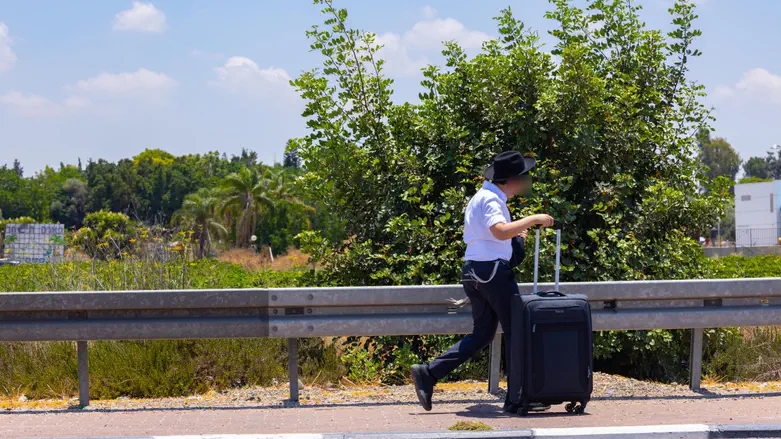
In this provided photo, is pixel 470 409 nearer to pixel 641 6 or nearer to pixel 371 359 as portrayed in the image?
pixel 371 359

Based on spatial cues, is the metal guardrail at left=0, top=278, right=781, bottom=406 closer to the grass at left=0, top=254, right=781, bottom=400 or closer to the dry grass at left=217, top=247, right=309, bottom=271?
the grass at left=0, top=254, right=781, bottom=400

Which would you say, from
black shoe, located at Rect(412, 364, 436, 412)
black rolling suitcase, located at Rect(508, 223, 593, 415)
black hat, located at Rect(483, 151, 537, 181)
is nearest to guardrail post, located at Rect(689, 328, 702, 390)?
black rolling suitcase, located at Rect(508, 223, 593, 415)

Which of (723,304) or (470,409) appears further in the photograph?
(723,304)

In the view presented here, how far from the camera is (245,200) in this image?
80.2m

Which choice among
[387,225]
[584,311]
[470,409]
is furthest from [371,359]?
[584,311]

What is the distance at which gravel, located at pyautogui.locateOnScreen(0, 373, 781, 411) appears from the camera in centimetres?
673

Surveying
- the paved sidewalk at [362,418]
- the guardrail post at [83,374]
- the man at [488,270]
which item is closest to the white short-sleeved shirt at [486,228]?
the man at [488,270]

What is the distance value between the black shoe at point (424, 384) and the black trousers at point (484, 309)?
40 millimetres

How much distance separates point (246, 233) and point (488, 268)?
74.4 meters

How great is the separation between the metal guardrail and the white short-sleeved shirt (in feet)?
2.23

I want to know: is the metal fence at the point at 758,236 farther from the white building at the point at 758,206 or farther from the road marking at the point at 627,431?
the road marking at the point at 627,431

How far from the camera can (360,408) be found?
21.2 ft

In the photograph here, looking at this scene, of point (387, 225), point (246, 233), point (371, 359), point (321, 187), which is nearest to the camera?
point (371, 359)

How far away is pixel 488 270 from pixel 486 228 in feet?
0.91
